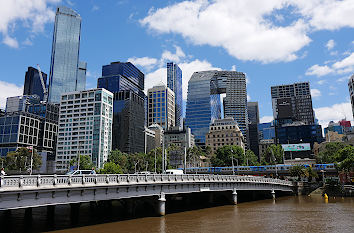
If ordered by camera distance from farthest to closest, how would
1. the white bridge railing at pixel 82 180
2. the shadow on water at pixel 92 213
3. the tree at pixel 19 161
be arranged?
the tree at pixel 19 161 → the shadow on water at pixel 92 213 → the white bridge railing at pixel 82 180

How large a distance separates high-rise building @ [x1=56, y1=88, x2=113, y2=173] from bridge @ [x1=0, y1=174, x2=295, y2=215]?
13453 centimetres

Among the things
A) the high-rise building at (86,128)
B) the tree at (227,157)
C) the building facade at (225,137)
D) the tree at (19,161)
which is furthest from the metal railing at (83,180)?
the building facade at (225,137)

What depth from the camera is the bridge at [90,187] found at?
26.8 m

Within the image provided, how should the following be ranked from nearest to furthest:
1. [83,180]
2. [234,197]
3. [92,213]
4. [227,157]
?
1. [83,180]
2. [92,213]
3. [234,197]
4. [227,157]

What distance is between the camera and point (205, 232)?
3094 cm

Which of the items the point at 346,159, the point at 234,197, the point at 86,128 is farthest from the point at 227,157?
the point at 86,128

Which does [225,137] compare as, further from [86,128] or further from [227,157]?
[86,128]

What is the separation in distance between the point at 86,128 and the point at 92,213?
138 metres

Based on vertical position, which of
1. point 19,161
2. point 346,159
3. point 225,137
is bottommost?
point 346,159

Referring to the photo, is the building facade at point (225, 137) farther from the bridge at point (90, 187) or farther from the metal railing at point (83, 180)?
the metal railing at point (83, 180)

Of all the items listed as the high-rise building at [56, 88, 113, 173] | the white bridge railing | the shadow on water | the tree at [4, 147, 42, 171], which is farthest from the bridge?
the high-rise building at [56, 88, 113, 173]

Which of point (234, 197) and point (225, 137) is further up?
point (225, 137)

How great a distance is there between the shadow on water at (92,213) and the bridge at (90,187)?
3.67 m

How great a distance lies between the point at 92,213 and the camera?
4869cm
